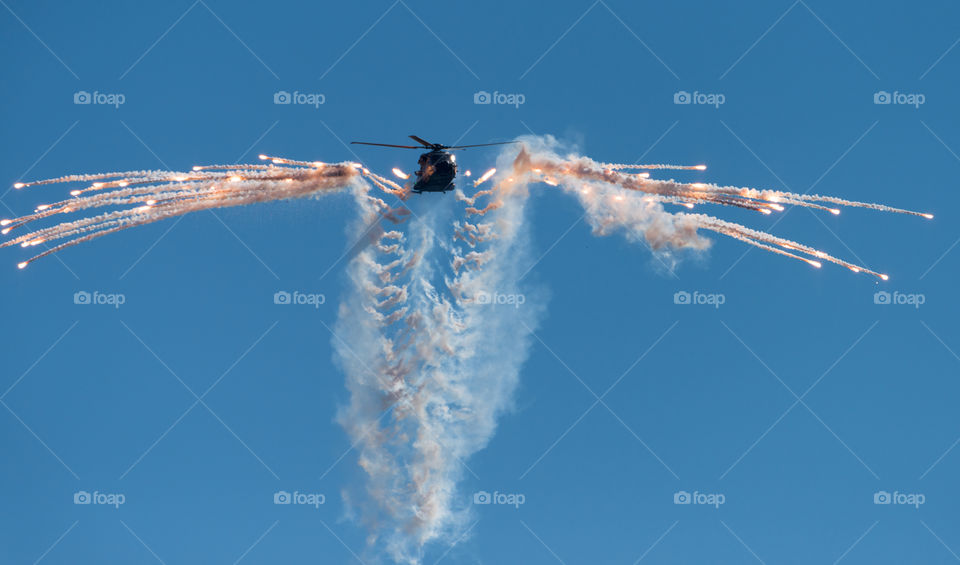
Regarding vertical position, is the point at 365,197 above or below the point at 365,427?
above

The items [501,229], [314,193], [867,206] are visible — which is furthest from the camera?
[501,229]

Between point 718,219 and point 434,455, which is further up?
point 718,219

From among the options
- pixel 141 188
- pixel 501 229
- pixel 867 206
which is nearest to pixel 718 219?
pixel 867 206

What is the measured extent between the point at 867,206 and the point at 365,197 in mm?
34137

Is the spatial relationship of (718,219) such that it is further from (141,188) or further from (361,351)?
(141,188)

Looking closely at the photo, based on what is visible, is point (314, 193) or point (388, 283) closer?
point (314, 193)

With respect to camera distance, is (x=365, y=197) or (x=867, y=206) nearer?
(x=867, y=206)

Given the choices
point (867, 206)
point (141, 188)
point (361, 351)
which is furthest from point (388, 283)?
point (867, 206)

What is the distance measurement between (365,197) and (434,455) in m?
19.7

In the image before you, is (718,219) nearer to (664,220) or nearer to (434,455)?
(664,220)

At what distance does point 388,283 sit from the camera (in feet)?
296

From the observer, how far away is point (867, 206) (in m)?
77.4

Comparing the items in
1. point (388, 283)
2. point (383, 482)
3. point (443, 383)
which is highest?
point (388, 283)

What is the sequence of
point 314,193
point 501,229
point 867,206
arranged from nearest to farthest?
point 867,206 → point 314,193 → point 501,229
